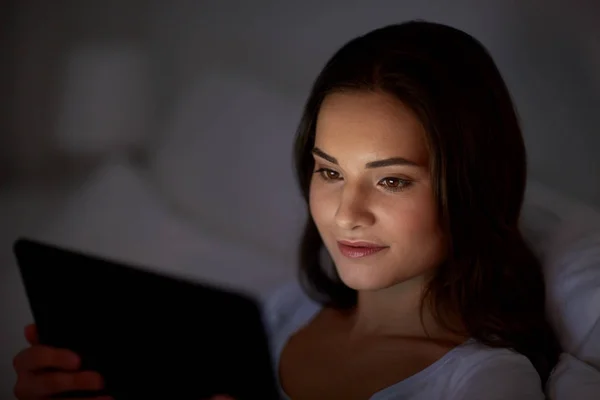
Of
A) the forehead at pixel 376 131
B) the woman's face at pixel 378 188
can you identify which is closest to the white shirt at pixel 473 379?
the woman's face at pixel 378 188

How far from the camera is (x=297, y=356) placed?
79 cm

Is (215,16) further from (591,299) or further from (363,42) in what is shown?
(591,299)

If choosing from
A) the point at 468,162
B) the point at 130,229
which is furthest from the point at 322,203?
the point at 130,229

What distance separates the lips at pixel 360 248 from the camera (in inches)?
24.1

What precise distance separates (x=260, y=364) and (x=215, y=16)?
17.0 inches

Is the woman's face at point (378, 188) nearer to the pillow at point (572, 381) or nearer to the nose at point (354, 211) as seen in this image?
the nose at point (354, 211)

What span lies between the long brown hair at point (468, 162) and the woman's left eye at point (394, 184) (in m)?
0.03

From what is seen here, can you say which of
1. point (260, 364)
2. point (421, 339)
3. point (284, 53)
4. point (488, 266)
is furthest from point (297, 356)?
point (284, 53)

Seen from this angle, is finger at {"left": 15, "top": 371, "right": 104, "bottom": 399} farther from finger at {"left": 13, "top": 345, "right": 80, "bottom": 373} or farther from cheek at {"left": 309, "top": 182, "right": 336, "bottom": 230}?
cheek at {"left": 309, "top": 182, "right": 336, "bottom": 230}

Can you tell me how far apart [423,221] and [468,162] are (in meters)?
0.07

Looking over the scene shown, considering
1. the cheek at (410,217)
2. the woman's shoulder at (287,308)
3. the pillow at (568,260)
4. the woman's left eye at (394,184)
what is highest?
the woman's left eye at (394,184)

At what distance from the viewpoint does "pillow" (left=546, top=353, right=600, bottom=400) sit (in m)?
0.55

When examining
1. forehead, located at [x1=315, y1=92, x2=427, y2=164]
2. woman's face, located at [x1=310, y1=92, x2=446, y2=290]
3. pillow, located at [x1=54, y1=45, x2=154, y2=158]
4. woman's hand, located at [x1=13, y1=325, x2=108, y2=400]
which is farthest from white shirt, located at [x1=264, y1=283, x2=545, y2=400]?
pillow, located at [x1=54, y1=45, x2=154, y2=158]

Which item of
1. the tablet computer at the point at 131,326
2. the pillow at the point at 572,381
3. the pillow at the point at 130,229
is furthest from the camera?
the pillow at the point at 130,229
